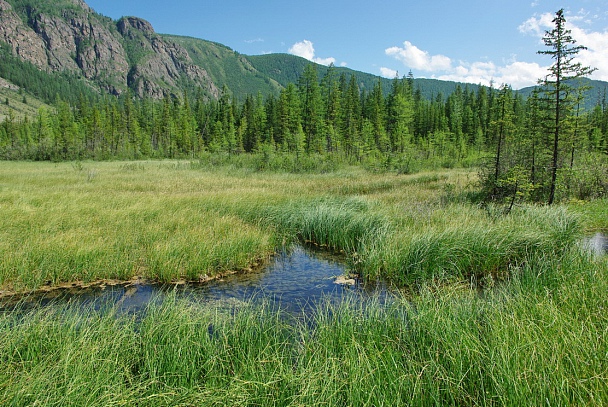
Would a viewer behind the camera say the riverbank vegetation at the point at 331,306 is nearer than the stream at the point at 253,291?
Yes

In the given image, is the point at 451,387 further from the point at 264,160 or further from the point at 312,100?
the point at 312,100

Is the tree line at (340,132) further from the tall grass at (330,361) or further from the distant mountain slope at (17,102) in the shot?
the distant mountain slope at (17,102)

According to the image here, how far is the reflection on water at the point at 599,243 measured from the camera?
9.65 m

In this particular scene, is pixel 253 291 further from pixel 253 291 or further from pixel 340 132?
pixel 340 132

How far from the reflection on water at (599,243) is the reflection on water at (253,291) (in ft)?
21.6

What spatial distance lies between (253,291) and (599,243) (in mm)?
10344

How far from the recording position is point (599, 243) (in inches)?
416

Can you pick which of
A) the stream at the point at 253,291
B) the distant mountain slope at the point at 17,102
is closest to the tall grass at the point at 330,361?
the stream at the point at 253,291

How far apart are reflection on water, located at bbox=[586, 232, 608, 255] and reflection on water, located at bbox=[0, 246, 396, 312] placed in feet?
21.6

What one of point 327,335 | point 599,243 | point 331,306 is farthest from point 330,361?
point 599,243

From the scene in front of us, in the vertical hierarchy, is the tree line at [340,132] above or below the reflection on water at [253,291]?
above

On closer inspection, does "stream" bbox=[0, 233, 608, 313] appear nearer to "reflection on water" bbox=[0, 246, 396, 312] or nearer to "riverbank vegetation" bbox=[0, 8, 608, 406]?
"reflection on water" bbox=[0, 246, 396, 312]

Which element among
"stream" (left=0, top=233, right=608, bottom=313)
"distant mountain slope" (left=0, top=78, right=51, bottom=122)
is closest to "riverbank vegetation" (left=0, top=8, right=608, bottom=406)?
"stream" (left=0, top=233, right=608, bottom=313)

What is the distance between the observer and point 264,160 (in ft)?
114
